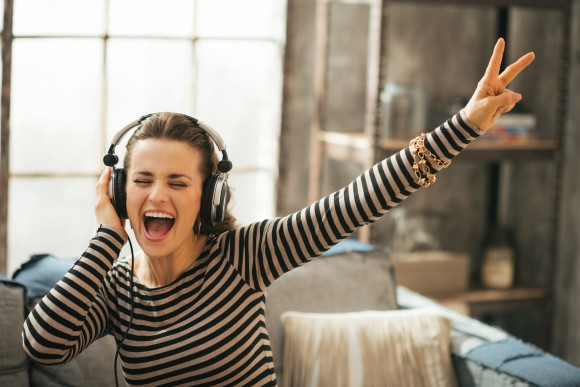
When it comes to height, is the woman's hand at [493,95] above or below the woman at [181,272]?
above

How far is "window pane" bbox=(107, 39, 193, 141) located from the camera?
8.86 feet

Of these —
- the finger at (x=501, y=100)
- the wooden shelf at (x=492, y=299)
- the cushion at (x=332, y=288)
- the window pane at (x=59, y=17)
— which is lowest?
the wooden shelf at (x=492, y=299)

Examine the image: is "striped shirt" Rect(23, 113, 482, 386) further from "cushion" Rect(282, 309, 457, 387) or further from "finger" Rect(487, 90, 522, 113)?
"cushion" Rect(282, 309, 457, 387)

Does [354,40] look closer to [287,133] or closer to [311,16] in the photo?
[311,16]

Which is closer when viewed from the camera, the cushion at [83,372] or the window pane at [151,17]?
the cushion at [83,372]

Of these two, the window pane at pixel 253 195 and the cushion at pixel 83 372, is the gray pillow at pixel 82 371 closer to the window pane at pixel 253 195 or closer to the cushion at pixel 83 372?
the cushion at pixel 83 372

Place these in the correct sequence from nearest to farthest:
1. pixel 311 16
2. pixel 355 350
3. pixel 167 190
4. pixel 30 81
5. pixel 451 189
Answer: pixel 167 190, pixel 355 350, pixel 30 81, pixel 311 16, pixel 451 189

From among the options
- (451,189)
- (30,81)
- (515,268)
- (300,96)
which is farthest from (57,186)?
(515,268)

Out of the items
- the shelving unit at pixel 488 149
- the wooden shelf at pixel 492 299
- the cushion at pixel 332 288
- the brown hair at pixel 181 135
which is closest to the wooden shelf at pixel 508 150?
the shelving unit at pixel 488 149

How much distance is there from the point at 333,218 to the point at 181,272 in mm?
339

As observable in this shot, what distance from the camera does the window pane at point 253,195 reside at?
3000mm

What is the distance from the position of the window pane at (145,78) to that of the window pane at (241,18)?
113 millimetres

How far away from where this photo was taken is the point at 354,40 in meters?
3.04

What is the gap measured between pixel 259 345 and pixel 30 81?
4.95 ft
